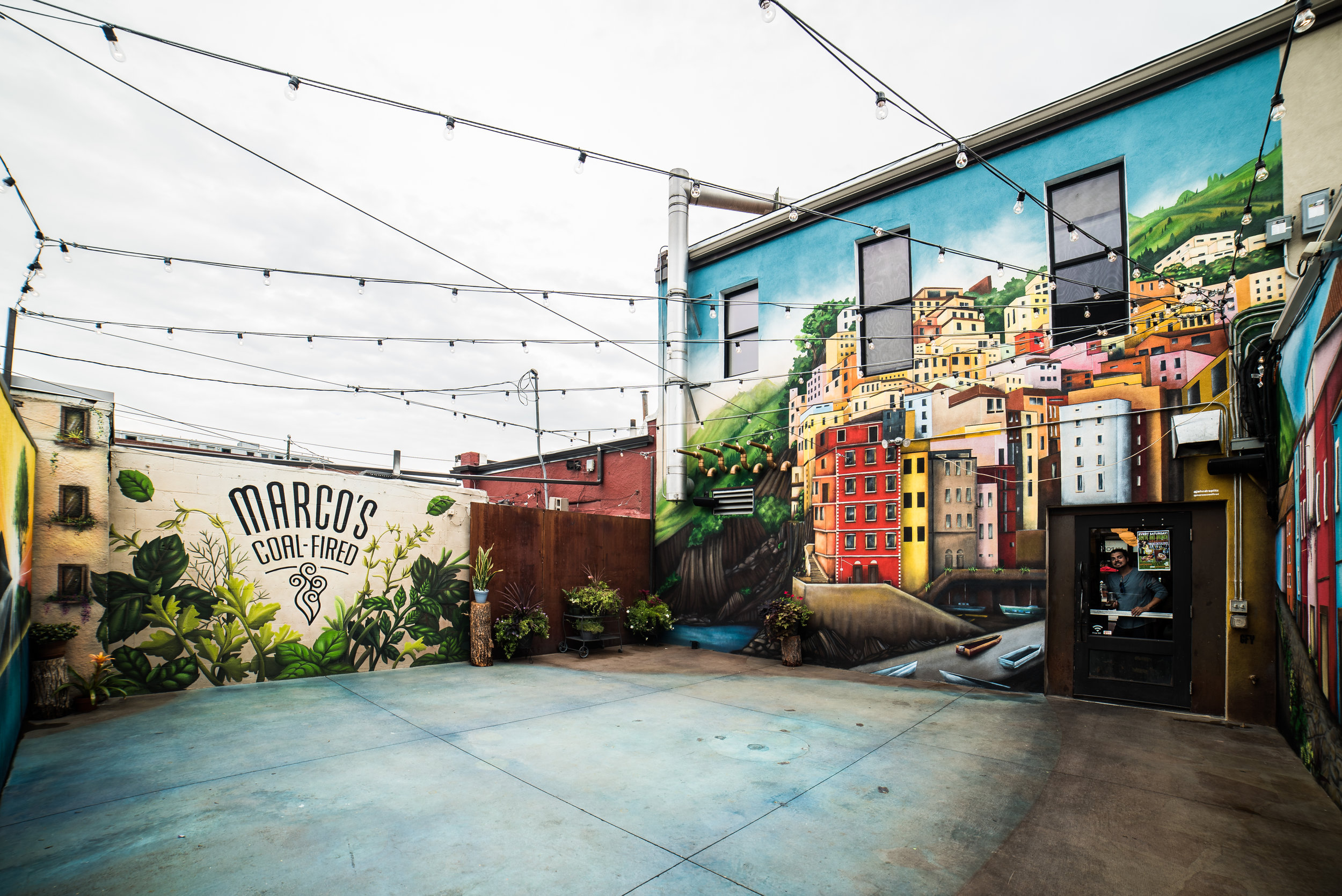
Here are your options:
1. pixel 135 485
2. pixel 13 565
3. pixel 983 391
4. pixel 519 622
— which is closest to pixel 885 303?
pixel 983 391

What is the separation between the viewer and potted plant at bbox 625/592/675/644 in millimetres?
10891

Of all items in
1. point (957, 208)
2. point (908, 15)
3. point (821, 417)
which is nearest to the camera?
point (908, 15)

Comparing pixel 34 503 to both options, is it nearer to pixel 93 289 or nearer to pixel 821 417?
pixel 93 289

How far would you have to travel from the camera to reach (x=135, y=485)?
653 cm

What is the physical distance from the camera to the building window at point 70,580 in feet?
19.2

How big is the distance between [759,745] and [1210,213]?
23.4ft

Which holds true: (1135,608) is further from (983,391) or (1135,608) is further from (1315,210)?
(1315,210)

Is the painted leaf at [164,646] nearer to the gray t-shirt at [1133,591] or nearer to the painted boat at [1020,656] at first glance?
the painted boat at [1020,656]

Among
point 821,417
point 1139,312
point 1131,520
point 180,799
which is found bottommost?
point 180,799

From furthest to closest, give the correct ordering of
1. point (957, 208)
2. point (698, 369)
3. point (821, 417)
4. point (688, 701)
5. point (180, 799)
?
point (698, 369), point (821, 417), point (957, 208), point (688, 701), point (180, 799)

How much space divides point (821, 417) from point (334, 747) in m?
7.34

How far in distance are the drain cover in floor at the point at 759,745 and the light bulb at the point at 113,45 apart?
617 centimetres

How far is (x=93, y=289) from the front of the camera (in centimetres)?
713

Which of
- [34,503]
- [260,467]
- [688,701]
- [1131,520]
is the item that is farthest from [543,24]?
[1131,520]
